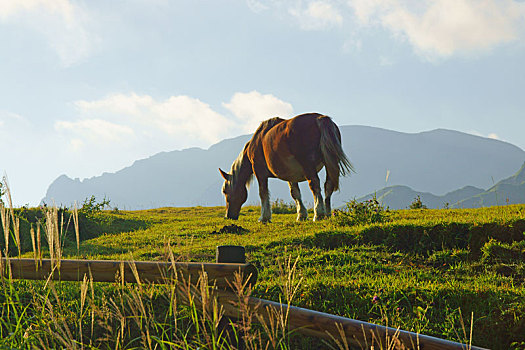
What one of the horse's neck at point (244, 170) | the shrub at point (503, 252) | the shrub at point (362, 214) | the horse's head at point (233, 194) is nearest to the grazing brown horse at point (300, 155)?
the horse's neck at point (244, 170)

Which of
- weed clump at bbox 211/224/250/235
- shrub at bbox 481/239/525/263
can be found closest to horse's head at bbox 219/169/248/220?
weed clump at bbox 211/224/250/235

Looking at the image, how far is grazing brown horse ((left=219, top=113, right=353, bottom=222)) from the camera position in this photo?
37.4ft

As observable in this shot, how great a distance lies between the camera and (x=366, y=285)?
5730mm

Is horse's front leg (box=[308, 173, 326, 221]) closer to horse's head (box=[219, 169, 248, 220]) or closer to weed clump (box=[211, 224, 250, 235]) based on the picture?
weed clump (box=[211, 224, 250, 235])

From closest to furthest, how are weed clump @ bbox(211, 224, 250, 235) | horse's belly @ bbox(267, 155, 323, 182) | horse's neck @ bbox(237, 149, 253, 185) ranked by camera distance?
1. weed clump @ bbox(211, 224, 250, 235)
2. horse's belly @ bbox(267, 155, 323, 182)
3. horse's neck @ bbox(237, 149, 253, 185)

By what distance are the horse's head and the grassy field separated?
383 centimetres

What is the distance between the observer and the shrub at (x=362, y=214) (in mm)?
9287

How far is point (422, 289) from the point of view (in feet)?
18.1

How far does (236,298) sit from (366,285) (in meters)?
2.32

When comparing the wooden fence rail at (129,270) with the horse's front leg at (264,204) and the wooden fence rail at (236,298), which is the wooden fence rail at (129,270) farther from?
the horse's front leg at (264,204)

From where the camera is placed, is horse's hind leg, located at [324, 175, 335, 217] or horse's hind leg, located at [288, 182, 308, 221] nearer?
horse's hind leg, located at [324, 175, 335, 217]

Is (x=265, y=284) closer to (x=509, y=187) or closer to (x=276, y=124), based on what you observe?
(x=276, y=124)

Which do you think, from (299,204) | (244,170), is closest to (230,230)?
(299,204)

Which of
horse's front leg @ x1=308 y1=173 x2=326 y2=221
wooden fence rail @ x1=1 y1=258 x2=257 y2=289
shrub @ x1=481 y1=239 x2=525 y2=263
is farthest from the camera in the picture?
horse's front leg @ x1=308 y1=173 x2=326 y2=221
